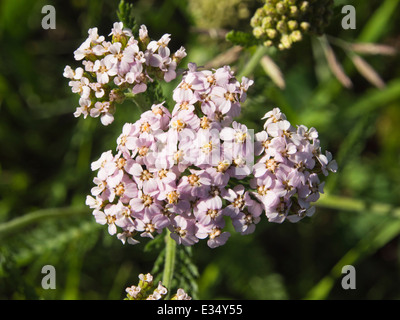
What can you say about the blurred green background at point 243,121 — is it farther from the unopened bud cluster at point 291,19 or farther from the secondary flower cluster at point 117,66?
the secondary flower cluster at point 117,66

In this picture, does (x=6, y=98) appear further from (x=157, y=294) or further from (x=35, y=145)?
(x=157, y=294)

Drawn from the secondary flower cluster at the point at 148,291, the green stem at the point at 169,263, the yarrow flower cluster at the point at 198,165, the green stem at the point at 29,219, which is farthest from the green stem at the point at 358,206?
the green stem at the point at 29,219

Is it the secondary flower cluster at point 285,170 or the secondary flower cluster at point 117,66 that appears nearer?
the secondary flower cluster at point 285,170

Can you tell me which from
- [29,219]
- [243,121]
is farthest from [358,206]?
[29,219]

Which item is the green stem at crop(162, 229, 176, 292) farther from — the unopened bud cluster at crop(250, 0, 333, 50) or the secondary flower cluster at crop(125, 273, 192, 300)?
the unopened bud cluster at crop(250, 0, 333, 50)

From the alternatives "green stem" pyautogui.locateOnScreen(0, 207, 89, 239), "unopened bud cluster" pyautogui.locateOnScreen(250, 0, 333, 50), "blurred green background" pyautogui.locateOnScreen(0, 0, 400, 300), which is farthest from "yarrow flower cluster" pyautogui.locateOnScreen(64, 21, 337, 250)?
"blurred green background" pyautogui.locateOnScreen(0, 0, 400, 300)

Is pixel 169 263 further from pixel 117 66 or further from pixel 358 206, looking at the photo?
pixel 358 206
